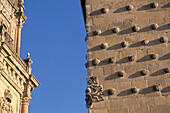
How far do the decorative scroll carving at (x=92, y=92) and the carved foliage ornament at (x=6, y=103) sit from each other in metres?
27.2

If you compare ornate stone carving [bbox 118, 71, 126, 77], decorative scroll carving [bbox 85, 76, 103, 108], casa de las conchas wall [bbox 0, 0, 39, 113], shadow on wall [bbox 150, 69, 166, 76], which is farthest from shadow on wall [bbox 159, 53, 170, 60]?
casa de las conchas wall [bbox 0, 0, 39, 113]

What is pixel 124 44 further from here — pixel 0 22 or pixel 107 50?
pixel 0 22

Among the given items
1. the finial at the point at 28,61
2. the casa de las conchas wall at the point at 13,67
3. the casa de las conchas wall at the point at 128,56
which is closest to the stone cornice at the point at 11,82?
the casa de las conchas wall at the point at 13,67

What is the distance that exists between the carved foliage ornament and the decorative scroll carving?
89.3 ft

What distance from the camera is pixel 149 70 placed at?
8.90 meters

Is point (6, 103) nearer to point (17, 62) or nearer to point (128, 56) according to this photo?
point (17, 62)

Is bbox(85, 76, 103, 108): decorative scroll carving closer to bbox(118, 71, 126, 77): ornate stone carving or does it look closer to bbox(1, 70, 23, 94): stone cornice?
bbox(118, 71, 126, 77): ornate stone carving

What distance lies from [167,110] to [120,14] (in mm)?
2421

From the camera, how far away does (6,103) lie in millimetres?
36375

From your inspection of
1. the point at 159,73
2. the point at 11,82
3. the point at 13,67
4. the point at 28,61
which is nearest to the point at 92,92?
the point at 159,73

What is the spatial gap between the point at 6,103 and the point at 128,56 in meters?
28.4

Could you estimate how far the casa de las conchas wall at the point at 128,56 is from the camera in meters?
8.66

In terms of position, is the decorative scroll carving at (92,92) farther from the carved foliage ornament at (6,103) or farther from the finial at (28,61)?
the finial at (28,61)

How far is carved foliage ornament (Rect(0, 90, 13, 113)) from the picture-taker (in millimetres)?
35513
